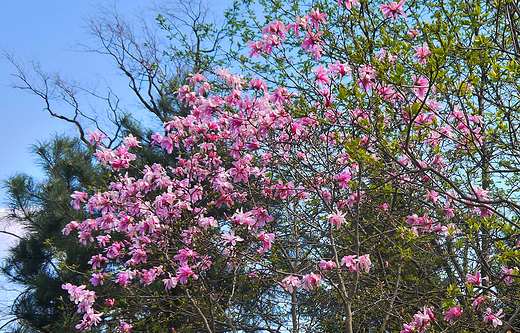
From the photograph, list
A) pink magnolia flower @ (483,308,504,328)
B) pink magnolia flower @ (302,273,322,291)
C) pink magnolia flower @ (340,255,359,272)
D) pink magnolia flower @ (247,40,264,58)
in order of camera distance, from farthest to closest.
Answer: pink magnolia flower @ (247,40,264,58), pink magnolia flower @ (483,308,504,328), pink magnolia flower @ (340,255,359,272), pink magnolia flower @ (302,273,322,291)

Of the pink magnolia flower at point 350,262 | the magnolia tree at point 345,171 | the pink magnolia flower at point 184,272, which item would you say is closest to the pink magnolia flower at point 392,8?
the magnolia tree at point 345,171

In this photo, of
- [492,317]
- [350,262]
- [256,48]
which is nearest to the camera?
[350,262]

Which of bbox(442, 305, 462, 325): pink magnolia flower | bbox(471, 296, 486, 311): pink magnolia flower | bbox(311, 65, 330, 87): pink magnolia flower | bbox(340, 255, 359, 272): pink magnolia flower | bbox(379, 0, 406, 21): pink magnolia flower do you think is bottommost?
bbox(442, 305, 462, 325): pink magnolia flower

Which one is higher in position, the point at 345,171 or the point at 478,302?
the point at 345,171

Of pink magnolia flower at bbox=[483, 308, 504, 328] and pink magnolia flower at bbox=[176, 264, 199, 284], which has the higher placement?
pink magnolia flower at bbox=[176, 264, 199, 284]

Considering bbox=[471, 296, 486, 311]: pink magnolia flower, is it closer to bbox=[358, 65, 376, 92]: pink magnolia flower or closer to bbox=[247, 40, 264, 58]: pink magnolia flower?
bbox=[358, 65, 376, 92]: pink magnolia flower

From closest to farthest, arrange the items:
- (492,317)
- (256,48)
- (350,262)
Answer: (350,262)
(492,317)
(256,48)

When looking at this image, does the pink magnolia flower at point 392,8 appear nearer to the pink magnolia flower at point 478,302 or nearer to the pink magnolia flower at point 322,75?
the pink magnolia flower at point 322,75

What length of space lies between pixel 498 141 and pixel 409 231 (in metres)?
0.84

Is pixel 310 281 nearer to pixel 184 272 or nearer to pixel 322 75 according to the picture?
pixel 184 272

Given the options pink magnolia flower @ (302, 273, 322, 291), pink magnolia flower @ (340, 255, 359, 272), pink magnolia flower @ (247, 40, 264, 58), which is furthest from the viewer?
pink magnolia flower @ (247, 40, 264, 58)

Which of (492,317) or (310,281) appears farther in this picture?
(492,317)

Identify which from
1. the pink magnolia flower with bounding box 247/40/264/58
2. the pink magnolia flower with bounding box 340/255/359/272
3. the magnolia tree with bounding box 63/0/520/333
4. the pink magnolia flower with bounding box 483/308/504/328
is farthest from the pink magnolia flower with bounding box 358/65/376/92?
the pink magnolia flower with bounding box 483/308/504/328

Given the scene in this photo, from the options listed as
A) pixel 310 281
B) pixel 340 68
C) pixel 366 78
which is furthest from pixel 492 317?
pixel 340 68
